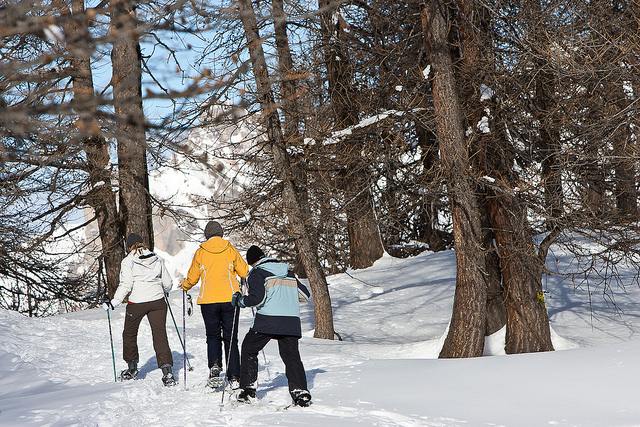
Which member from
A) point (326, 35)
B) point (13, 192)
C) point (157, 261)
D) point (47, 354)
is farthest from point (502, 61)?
point (13, 192)

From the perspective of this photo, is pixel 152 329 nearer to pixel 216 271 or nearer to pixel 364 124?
pixel 216 271

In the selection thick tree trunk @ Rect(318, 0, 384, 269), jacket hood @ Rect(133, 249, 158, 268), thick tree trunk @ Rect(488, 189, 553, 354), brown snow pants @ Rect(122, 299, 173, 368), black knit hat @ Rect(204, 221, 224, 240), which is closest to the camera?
black knit hat @ Rect(204, 221, 224, 240)

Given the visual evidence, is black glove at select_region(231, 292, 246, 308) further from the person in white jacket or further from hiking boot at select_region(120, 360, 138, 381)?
hiking boot at select_region(120, 360, 138, 381)

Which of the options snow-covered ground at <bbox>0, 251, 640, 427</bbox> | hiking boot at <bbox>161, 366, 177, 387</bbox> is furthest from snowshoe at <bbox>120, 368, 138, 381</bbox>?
hiking boot at <bbox>161, 366, 177, 387</bbox>

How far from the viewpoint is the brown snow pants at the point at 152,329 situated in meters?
6.56

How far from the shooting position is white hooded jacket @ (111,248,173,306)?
6652 millimetres

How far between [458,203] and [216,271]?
157 inches

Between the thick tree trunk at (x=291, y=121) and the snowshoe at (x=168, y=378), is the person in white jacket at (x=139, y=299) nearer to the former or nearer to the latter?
the snowshoe at (x=168, y=378)

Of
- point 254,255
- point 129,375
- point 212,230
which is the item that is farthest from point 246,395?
point 129,375

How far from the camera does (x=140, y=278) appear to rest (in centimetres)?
668

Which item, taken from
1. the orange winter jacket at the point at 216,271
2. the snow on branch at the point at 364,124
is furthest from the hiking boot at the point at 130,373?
the snow on branch at the point at 364,124

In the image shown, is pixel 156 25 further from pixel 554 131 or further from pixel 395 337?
pixel 395 337

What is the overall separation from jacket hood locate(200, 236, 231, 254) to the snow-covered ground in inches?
63.9

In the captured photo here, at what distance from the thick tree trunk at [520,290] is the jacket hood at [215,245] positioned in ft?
14.6
